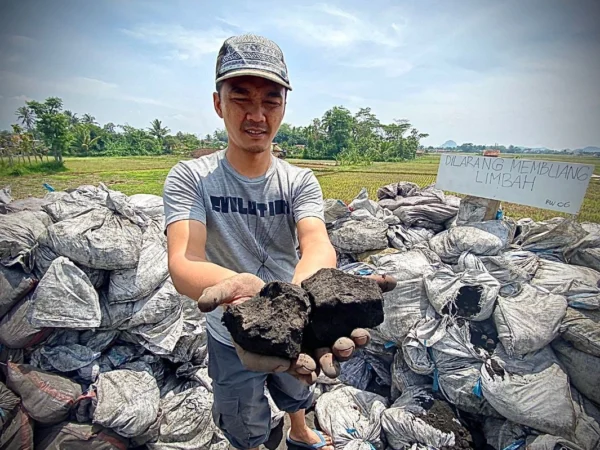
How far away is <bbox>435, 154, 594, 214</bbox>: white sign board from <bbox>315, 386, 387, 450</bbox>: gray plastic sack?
2.15m

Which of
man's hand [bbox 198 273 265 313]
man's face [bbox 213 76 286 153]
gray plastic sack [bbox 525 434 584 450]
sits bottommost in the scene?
gray plastic sack [bbox 525 434 584 450]

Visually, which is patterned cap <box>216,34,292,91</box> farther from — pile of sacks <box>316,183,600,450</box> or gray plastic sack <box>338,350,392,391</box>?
gray plastic sack <box>338,350,392,391</box>

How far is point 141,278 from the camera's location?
87.4 inches

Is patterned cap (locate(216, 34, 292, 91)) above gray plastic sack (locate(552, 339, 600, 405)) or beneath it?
above

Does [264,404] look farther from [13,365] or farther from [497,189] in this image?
[497,189]

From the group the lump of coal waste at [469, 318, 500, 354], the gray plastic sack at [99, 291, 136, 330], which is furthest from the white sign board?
the gray plastic sack at [99, 291, 136, 330]

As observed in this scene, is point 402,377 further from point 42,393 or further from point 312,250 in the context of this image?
point 42,393

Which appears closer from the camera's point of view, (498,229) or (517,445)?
(517,445)

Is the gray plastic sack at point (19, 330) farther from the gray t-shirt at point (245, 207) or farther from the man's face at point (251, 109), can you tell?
the man's face at point (251, 109)

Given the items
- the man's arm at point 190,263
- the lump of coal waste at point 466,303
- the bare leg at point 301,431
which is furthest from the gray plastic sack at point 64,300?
the lump of coal waste at point 466,303

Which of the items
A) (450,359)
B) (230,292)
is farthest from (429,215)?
(230,292)

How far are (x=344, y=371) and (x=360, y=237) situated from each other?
1.21 meters

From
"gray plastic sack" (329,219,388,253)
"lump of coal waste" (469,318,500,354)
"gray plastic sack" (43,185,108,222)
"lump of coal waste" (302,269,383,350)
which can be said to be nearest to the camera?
"lump of coal waste" (302,269,383,350)

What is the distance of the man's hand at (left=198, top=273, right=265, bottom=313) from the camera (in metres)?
0.99
